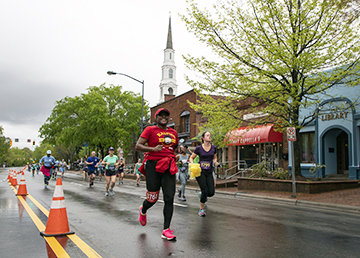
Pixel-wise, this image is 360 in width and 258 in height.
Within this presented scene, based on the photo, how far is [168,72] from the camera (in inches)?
3770

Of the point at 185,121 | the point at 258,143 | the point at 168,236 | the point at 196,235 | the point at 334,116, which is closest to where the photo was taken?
the point at 168,236

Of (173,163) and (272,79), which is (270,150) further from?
(173,163)

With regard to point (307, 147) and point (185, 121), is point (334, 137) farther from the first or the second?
point (185, 121)

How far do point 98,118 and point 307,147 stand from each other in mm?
24250

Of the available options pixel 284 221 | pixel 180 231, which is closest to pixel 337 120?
pixel 284 221

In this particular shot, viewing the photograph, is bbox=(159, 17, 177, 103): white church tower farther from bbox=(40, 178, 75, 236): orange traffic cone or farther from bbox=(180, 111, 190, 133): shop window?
bbox=(40, 178, 75, 236): orange traffic cone

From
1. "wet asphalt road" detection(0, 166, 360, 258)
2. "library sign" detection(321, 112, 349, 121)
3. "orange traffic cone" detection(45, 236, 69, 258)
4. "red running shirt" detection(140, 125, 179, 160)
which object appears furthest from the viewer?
"library sign" detection(321, 112, 349, 121)

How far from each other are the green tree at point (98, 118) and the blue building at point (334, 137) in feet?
77.6

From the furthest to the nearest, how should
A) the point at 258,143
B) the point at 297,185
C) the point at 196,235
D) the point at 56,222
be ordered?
the point at 258,143 < the point at 297,185 < the point at 196,235 < the point at 56,222

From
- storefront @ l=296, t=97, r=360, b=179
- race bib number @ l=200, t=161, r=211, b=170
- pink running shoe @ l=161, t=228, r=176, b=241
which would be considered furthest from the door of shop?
pink running shoe @ l=161, t=228, r=176, b=241

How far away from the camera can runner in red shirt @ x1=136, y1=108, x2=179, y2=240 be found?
16.8 ft

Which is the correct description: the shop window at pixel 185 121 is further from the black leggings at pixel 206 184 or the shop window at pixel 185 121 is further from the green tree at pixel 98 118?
the black leggings at pixel 206 184

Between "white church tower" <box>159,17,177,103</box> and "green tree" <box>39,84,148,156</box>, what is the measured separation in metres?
52.2

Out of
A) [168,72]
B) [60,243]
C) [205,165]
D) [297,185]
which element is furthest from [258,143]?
[168,72]
